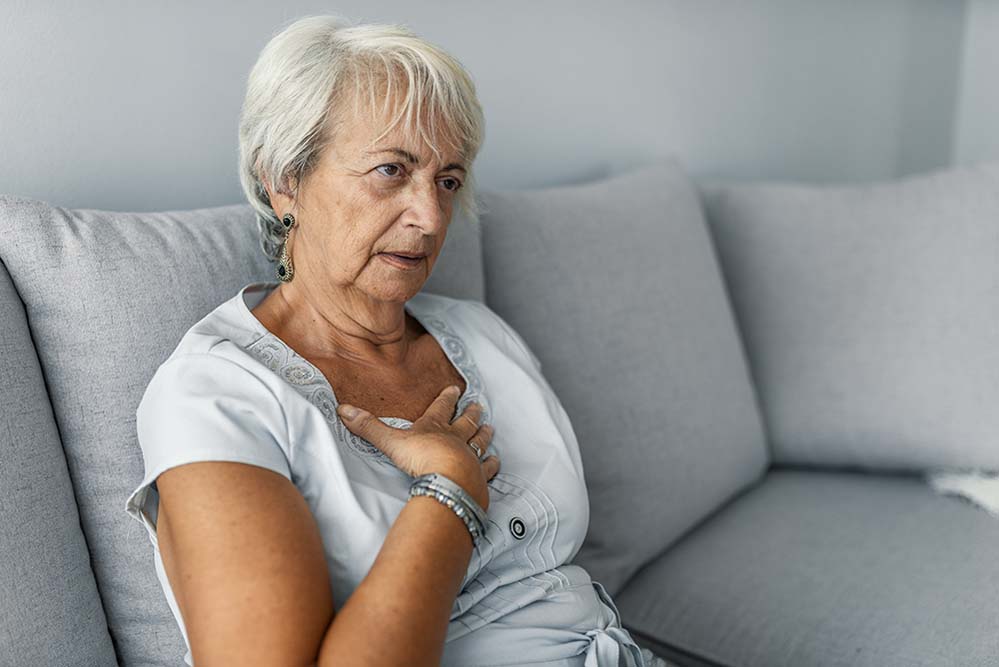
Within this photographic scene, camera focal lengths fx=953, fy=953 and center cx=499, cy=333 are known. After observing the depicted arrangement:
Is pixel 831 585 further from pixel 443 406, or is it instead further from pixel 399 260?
pixel 399 260

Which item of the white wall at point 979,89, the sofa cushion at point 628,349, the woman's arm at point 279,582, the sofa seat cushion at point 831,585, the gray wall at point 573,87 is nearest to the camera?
the woman's arm at point 279,582

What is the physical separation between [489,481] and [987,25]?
9.74 feet

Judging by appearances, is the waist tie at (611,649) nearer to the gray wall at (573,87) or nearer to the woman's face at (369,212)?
the woman's face at (369,212)

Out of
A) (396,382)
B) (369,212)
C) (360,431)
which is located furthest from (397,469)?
(369,212)

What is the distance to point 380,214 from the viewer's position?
1.14m

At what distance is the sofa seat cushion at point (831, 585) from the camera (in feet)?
4.60

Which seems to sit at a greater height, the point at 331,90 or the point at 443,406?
the point at 331,90

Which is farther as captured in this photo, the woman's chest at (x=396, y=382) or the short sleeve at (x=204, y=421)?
the woman's chest at (x=396, y=382)

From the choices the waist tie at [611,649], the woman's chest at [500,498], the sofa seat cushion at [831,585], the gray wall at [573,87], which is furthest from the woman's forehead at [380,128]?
the sofa seat cushion at [831,585]

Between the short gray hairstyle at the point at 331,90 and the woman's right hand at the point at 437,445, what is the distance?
12.3 inches

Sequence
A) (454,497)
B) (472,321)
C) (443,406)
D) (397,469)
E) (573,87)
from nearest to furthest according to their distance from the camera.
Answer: (454,497)
(397,469)
(443,406)
(472,321)
(573,87)

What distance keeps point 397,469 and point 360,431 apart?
0.20ft

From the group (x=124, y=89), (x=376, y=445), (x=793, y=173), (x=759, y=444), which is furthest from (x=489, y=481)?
(x=793, y=173)

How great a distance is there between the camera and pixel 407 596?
0.90 metres
